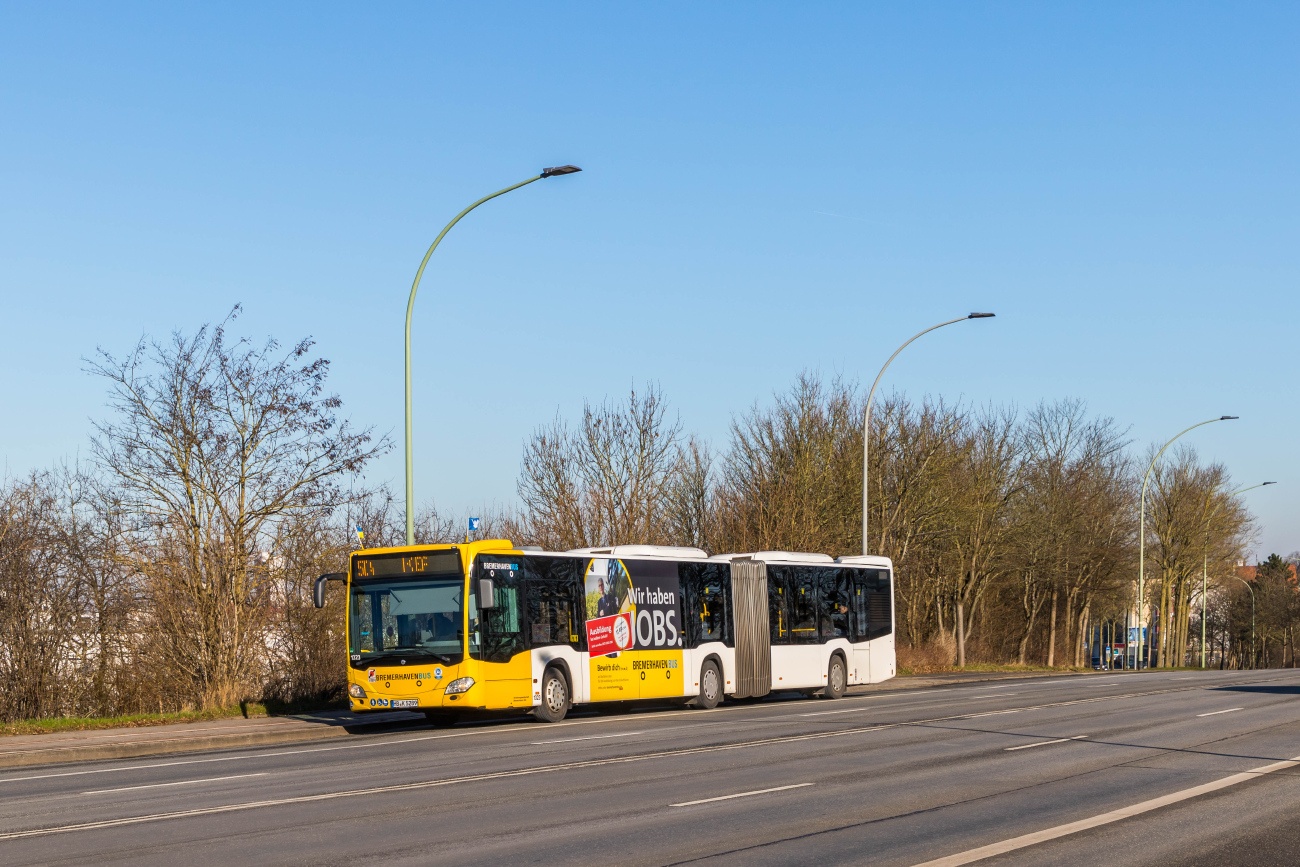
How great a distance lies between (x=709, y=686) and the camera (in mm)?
26250

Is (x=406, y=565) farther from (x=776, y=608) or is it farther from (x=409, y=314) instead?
(x=776, y=608)

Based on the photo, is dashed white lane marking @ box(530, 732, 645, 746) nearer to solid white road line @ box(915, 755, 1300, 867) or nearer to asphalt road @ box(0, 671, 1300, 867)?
asphalt road @ box(0, 671, 1300, 867)

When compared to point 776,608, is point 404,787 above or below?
below

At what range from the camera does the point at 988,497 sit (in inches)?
1983

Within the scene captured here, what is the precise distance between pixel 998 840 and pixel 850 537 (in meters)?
34.6

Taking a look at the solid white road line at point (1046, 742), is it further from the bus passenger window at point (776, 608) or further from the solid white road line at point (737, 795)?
the bus passenger window at point (776, 608)

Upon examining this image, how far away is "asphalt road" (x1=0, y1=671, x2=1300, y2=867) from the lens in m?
8.95

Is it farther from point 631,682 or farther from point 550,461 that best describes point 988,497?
point 631,682

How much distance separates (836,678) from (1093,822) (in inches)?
763

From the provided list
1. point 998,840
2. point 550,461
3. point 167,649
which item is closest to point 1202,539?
point 550,461

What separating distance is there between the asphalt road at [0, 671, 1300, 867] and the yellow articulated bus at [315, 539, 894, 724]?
1.21 metres

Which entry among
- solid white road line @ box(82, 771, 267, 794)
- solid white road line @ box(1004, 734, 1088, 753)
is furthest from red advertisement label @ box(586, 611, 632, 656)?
solid white road line @ box(82, 771, 267, 794)

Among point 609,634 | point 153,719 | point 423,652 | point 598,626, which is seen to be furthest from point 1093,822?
point 153,719

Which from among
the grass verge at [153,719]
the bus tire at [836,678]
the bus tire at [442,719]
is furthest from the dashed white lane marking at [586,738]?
the bus tire at [836,678]
